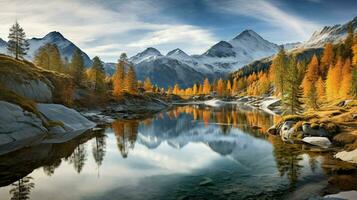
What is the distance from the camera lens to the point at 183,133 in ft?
202

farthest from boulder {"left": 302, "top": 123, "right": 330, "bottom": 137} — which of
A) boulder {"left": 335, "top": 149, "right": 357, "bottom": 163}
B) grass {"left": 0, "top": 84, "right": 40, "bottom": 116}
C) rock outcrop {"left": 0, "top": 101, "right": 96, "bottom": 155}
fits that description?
grass {"left": 0, "top": 84, "right": 40, "bottom": 116}

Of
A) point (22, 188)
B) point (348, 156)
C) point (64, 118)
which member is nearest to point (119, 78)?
point (64, 118)

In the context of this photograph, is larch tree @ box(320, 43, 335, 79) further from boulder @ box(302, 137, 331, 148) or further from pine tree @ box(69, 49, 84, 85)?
pine tree @ box(69, 49, 84, 85)

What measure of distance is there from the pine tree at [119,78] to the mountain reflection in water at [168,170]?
6721 centimetres

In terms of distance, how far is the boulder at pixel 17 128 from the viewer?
40.3m

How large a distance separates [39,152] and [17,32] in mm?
75175

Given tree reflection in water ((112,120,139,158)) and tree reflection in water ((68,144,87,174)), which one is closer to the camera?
tree reflection in water ((68,144,87,174))

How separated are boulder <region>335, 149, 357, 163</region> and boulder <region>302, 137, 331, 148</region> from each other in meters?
6.23

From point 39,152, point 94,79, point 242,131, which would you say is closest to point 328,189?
point 39,152

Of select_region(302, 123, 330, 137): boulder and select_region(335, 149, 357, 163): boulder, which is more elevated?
select_region(302, 123, 330, 137): boulder

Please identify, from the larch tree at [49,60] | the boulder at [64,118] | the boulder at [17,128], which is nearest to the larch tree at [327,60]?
the boulder at [64,118]

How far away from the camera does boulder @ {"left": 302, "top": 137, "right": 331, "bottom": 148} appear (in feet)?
136

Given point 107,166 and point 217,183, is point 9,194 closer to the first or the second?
point 107,166

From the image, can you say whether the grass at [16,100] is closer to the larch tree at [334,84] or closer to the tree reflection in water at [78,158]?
the tree reflection in water at [78,158]
